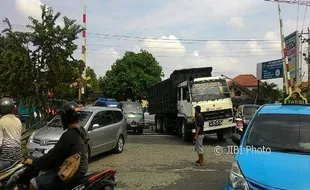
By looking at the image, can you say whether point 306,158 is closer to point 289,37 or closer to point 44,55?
point 44,55

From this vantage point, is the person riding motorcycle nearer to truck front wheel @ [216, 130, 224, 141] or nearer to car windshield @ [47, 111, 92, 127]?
car windshield @ [47, 111, 92, 127]

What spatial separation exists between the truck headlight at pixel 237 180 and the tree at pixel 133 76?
46.2 metres

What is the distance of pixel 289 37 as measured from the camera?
109ft

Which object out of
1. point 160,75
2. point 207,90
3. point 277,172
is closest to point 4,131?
point 277,172

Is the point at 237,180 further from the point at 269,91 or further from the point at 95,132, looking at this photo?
the point at 269,91

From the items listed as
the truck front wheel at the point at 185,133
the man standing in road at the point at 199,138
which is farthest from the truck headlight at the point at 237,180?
the truck front wheel at the point at 185,133

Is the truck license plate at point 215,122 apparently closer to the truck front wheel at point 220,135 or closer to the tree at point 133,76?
the truck front wheel at point 220,135

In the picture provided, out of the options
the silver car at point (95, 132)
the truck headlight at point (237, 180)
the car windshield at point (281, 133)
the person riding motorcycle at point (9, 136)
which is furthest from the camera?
the silver car at point (95, 132)

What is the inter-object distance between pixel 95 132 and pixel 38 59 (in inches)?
154

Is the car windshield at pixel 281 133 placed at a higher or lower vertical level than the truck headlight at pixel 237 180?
higher

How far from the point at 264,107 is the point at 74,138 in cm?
384

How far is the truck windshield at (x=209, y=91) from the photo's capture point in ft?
54.2

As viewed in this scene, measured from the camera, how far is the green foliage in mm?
13195

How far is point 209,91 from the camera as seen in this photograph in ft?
54.6
